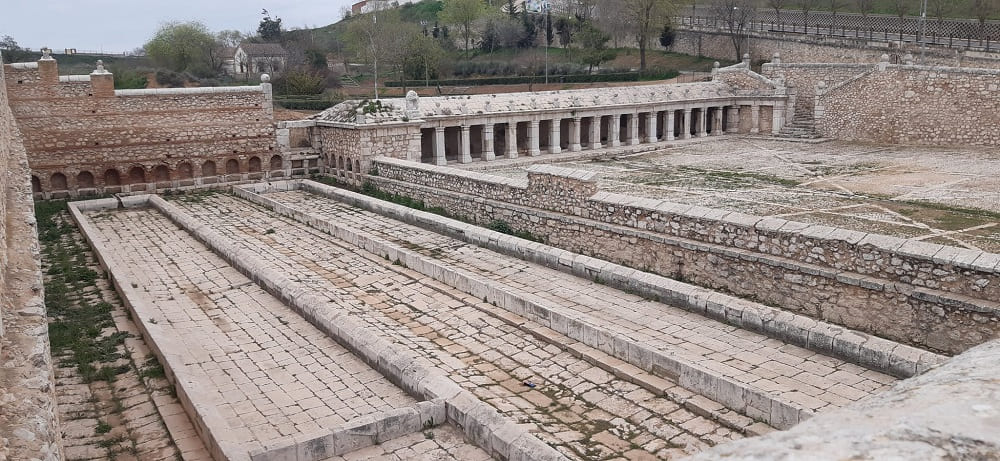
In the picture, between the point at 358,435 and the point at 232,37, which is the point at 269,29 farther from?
the point at 358,435

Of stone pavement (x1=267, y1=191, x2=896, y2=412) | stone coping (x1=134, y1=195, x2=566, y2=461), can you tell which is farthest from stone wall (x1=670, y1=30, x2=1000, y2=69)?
stone coping (x1=134, y1=195, x2=566, y2=461)

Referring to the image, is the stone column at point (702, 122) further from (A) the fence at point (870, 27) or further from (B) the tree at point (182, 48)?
(B) the tree at point (182, 48)

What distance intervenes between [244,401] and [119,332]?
10.3 feet

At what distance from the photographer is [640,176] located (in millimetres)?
Result: 21547

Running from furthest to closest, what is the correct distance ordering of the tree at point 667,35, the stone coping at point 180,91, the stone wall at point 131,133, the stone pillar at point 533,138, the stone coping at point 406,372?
the tree at point 667,35
the stone pillar at point 533,138
the stone coping at point 180,91
the stone wall at point 131,133
the stone coping at point 406,372

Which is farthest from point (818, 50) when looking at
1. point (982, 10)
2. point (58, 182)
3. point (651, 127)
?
point (58, 182)

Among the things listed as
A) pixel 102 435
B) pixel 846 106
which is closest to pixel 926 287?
pixel 102 435

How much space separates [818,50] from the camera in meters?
40.8

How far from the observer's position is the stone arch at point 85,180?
68.5 ft

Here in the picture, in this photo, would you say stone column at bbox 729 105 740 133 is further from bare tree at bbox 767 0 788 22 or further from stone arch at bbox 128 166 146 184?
stone arch at bbox 128 166 146 184

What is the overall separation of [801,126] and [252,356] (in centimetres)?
2688

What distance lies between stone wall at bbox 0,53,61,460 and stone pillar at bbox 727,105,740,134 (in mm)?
29062

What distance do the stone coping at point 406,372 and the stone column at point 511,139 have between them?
13.2 m

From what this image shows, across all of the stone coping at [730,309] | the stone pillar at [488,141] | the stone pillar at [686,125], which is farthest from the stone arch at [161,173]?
the stone pillar at [686,125]
